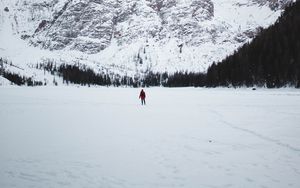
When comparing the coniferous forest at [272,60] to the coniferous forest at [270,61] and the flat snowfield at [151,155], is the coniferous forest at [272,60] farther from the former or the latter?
the flat snowfield at [151,155]

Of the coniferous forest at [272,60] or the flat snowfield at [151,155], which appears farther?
the coniferous forest at [272,60]

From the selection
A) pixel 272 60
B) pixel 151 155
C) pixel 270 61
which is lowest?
pixel 151 155

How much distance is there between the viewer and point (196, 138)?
46.5 ft

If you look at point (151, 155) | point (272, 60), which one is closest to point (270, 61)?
point (272, 60)

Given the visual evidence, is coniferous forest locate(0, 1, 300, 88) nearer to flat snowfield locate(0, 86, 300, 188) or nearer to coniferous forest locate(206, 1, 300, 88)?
coniferous forest locate(206, 1, 300, 88)

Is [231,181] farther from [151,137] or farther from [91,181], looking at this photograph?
[151,137]

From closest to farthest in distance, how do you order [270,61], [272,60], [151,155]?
[151,155], [272,60], [270,61]

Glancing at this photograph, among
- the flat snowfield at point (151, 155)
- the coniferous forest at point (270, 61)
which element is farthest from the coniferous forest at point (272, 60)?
the flat snowfield at point (151, 155)

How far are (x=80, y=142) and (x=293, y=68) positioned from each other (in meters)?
54.4

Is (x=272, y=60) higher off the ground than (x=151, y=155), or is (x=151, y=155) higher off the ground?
(x=272, y=60)

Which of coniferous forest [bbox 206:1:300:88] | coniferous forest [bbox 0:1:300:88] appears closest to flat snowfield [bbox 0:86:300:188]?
coniferous forest [bbox 206:1:300:88]

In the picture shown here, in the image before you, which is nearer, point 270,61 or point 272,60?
point 272,60

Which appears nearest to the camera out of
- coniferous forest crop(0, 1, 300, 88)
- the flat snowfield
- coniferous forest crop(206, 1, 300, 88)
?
the flat snowfield

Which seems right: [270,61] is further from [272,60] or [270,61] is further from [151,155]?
[151,155]
